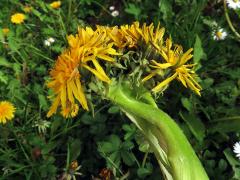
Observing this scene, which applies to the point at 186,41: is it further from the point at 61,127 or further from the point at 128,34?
the point at 128,34

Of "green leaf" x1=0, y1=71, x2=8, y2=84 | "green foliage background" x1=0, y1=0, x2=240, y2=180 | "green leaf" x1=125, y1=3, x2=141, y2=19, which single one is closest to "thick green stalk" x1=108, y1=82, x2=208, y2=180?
"green foliage background" x1=0, y1=0, x2=240, y2=180

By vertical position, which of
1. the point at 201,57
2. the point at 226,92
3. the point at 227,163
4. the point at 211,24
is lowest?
the point at 227,163

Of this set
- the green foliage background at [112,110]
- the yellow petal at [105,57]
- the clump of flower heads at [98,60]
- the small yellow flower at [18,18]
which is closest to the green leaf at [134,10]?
the green foliage background at [112,110]

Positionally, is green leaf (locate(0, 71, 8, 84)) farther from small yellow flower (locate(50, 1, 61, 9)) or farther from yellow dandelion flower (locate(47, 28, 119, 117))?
yellow dandelion flower (locate(47, 28, 119, 117))

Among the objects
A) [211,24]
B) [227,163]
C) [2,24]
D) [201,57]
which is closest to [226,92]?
[201,57]

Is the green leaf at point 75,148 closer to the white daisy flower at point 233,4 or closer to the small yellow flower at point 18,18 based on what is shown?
the small yellow flower at point 18,18

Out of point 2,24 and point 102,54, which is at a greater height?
point 2,24

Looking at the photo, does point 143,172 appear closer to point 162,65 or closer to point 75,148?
point 75,148
